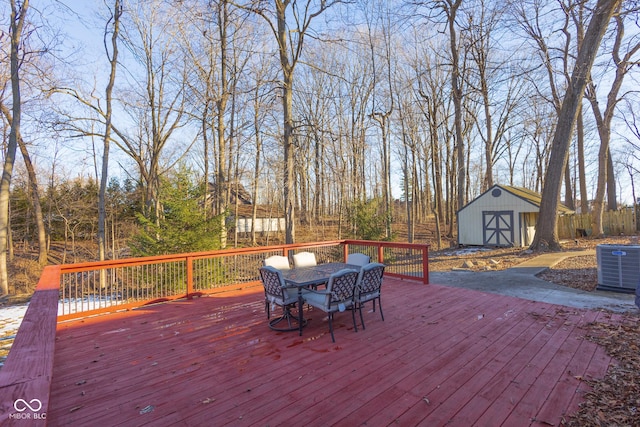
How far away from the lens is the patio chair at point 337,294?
3670 millimetres

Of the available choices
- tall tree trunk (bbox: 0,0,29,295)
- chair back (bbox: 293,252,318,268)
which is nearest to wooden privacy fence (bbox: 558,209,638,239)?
chair back (bbox: 293,252,318,268)

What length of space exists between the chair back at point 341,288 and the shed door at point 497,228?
13538 mm

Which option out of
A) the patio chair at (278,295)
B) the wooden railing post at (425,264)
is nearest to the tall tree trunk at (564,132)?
the wooden railing post at (425,264)

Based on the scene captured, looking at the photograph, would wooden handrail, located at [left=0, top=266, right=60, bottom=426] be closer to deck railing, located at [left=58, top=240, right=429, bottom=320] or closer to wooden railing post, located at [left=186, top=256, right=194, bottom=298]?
deck railing, located at [left=58, top=240, right=429, bottom=320]

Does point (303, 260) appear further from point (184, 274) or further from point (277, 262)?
point (184, 274)

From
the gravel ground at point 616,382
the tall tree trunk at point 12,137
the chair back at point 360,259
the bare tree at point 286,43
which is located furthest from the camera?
the tall tree trunk at point 12,137

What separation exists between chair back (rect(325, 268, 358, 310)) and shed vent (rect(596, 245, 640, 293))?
203 inches

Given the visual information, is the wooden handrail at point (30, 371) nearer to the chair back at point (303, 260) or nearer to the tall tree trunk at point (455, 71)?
the chair back at point (303, 260)

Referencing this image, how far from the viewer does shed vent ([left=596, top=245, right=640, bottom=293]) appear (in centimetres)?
547

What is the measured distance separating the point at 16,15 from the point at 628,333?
15727 millimetres

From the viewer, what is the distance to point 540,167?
1001 inches

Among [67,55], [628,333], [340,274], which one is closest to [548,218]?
[628,333]

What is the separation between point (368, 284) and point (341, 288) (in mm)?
536

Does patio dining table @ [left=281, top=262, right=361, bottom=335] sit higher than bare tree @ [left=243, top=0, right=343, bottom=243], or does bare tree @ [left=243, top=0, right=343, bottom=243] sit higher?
bare tree @ [left=243, top=0, right=343, bottom=243]
